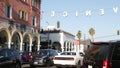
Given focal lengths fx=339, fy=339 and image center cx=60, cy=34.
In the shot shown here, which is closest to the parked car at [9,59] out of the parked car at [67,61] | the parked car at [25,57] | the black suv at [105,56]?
the parked car at [67,61]

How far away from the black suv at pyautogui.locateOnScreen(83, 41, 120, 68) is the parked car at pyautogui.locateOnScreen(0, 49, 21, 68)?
8576 millimetres

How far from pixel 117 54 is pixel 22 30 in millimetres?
35590

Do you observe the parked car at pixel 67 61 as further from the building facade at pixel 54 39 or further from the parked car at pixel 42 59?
the building facade at pixel 54 39

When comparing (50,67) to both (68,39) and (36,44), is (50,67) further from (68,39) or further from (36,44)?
(68,39)

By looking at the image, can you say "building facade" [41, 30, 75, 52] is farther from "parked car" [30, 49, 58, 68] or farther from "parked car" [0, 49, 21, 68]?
"parked car" [0, 49, 21, 68]

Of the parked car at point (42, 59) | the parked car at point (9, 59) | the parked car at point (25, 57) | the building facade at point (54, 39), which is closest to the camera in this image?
the parked car at point (9, 59)

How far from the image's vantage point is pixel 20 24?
148 ft

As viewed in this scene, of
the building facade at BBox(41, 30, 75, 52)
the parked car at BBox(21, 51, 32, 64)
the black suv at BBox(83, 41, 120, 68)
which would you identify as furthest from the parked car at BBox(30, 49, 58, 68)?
the building facade at BBox(41, 30, 75, 52)

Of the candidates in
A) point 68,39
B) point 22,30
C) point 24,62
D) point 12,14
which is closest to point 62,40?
point 68,39

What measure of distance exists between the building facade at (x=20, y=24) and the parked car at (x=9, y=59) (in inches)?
714

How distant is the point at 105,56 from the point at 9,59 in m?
10.1

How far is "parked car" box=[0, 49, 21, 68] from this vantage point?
771 inches

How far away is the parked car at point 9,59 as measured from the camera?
19573 millimetres

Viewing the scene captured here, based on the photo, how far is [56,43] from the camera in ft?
222
